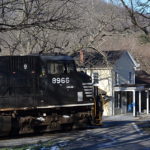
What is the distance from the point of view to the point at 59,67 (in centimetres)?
1997

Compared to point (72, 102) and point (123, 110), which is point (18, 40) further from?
point (123, 110)

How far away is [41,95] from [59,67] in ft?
6.08

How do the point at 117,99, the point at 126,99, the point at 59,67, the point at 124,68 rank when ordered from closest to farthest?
the point at 59,67 < the point at 117,99 < the point at 124,68 < the point at 126,99

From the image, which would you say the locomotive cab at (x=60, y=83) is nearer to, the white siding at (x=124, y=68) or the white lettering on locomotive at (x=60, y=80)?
the white lettering on locomotive at (x=60, y=80)

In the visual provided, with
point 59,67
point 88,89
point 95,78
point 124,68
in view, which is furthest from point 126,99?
point 59,67

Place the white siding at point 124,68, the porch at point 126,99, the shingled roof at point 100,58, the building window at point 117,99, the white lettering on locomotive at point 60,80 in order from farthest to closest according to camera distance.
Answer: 1. the building window at point 117,99
2. the white siding at point 124,68
3. the porch at point 126,99
4. the shingled roof at point 100,58
5. the white lettering on locomotive at point 60,80

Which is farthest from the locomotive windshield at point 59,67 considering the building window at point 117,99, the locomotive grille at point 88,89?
the building window at point 117,99

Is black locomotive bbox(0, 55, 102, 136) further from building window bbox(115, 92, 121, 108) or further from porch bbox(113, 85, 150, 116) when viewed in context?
building window bbox(115, 92, 121, 108)

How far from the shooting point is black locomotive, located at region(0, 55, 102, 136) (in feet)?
60.6

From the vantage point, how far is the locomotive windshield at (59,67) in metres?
19.7

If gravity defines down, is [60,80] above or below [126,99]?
above

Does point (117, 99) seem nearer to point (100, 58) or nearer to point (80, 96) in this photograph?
point (100, 58)

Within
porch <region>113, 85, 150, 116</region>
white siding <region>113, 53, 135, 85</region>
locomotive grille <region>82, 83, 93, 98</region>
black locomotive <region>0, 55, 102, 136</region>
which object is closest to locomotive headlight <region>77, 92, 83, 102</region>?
black locomotive <region>0, 55, 102, 136</region>

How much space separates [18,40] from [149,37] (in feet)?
29.5
